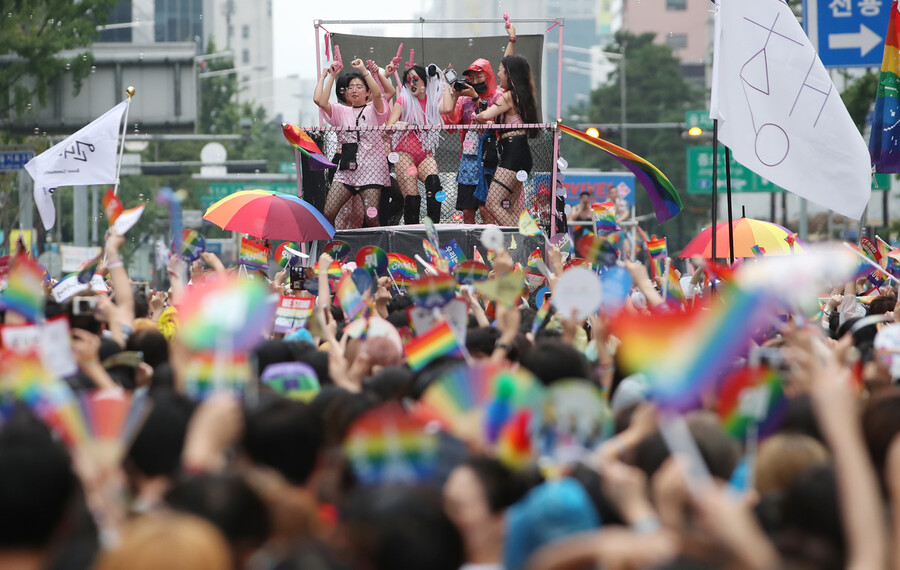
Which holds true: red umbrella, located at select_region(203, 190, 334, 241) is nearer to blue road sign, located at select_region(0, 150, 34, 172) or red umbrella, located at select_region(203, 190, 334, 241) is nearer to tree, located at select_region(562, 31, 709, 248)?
blue road sign, located at select_region(0, 150, 34, 172)

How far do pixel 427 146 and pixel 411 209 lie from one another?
2.09 ft

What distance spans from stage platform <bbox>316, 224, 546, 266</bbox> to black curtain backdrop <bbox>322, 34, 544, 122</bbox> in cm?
256

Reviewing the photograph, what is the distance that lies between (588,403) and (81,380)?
231 cm

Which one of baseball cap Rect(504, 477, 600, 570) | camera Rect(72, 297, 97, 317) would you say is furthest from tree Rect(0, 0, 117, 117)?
baseball cap Rect(504, 477, 600, 570)

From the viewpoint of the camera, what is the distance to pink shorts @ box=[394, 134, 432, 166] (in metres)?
11.9

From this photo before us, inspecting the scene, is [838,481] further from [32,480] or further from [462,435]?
[32,480]

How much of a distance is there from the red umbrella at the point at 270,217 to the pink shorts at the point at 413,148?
1154 millimetres

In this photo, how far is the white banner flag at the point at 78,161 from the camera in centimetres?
1105

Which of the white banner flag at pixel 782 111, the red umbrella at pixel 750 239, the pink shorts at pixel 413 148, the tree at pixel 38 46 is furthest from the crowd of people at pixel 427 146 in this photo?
the tree at pixel 38 46

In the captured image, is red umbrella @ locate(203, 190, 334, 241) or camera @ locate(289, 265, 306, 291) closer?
camera @ locate(289, 265, 306, 291)

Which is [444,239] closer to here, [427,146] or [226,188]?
[427,146]

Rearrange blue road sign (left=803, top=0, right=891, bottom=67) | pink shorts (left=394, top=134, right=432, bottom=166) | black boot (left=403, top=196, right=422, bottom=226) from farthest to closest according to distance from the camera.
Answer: blue road sign (left=803, top=0, right=891, bottom=67), black boot (left=403, top=196, right=422, bottom=226), pink shorts (left=394, top=134, right=432, bottom=166)

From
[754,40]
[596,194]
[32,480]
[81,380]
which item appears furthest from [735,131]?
[596,194]

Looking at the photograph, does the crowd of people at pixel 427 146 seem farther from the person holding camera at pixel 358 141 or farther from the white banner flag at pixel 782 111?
the white banner flag at pixel 782 111
